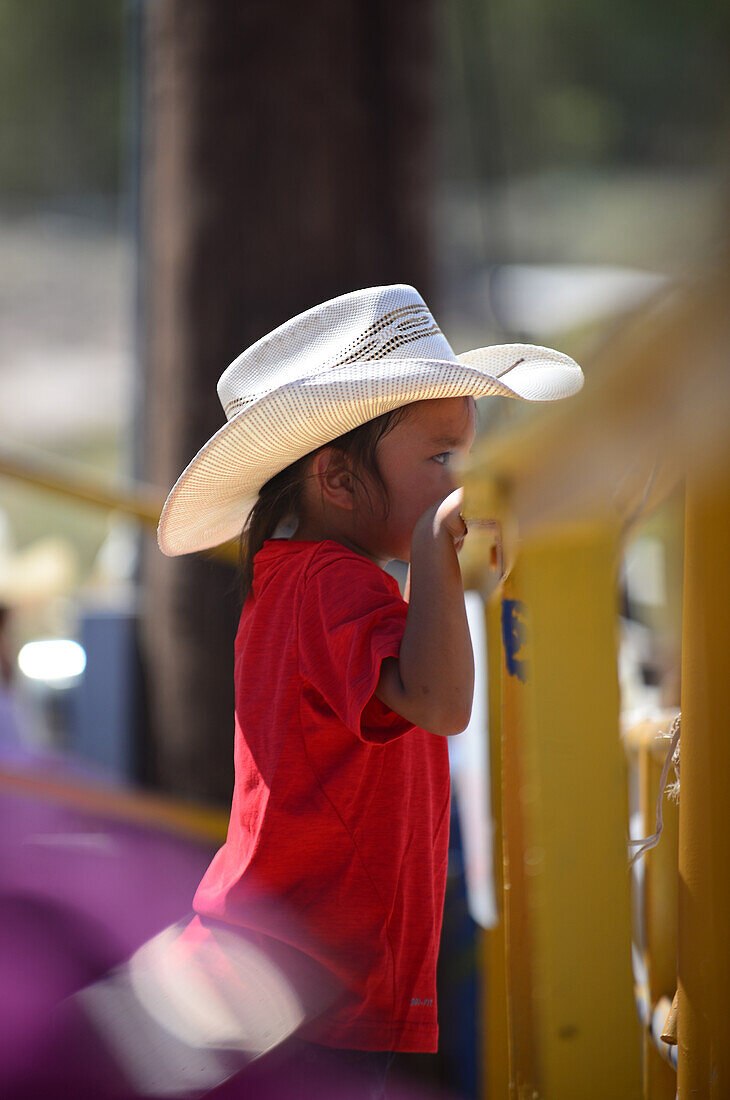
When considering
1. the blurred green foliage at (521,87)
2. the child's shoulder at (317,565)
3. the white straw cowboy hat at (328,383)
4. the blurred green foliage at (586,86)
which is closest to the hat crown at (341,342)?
the white straw cowboy hat at (328,383)

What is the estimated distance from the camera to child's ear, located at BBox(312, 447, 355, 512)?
929mm

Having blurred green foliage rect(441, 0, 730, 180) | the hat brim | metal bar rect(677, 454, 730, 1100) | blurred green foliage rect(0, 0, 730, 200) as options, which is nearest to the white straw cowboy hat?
the hat brim

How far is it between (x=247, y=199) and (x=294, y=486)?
1475 mm

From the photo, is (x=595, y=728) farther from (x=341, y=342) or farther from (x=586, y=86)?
(x=586, y=86)

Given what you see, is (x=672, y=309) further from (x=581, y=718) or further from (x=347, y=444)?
(x=347, y=444)

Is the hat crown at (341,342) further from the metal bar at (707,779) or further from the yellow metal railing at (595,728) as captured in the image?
the metal bar at (707,779)

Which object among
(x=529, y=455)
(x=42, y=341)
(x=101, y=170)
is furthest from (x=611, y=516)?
(x=42, y=341)

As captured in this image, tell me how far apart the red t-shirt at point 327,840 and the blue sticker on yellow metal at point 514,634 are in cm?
18

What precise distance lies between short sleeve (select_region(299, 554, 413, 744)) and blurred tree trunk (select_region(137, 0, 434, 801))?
1.44 m

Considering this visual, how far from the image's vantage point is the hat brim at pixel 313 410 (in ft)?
2.79

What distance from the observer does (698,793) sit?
54 cm

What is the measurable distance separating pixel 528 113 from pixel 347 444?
623cm

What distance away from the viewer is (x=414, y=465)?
898 millimetres

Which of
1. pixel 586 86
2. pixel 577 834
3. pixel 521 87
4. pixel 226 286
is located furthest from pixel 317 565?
pixel 586 86
